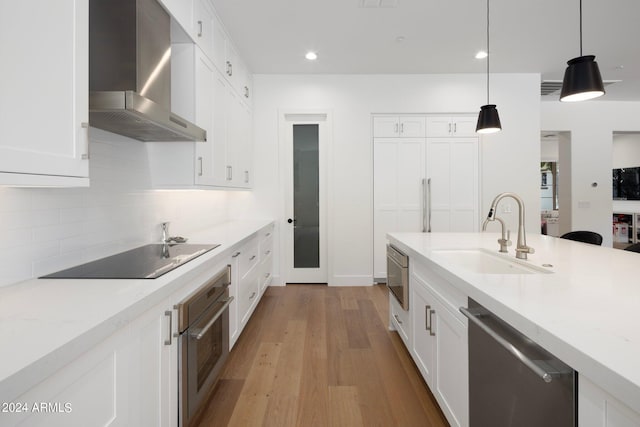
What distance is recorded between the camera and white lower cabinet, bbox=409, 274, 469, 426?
1.37 metres

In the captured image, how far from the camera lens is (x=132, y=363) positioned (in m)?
1.07

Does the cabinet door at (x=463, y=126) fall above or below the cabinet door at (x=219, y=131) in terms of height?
above

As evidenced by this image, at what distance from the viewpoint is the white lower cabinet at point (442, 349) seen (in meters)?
1.37

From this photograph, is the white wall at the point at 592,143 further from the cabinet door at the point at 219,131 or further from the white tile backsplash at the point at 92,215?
the white tile backsplash at the point at 92,215

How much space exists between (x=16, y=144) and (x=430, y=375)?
2.08 m

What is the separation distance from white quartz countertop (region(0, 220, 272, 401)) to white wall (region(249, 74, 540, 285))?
3013 mm

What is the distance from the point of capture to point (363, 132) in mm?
4301

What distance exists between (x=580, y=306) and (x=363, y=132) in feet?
12.0

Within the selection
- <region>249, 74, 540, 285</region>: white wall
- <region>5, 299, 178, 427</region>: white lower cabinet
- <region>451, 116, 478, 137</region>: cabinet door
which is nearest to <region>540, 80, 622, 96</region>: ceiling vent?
<region>249, 74, 540, 285</region>: white wall

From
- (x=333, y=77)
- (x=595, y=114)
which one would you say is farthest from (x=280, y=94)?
(x=595, y=114)

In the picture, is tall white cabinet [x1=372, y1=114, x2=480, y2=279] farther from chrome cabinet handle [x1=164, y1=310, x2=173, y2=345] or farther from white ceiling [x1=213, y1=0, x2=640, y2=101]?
chrome cabinet handle [x1=164, y1=310, x2=173, y2=345]

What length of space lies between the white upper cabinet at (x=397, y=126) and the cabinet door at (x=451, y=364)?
309cm

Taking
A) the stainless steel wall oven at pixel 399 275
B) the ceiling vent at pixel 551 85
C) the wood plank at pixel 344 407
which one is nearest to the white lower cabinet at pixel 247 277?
the wood plank at pixel 344 407

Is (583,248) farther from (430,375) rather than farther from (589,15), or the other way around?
(589,15)
